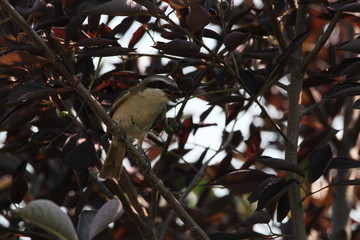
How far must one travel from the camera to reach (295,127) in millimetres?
3332

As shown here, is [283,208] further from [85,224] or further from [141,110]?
[141,110]

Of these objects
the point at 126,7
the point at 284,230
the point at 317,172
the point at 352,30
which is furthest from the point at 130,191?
the point at 352,30

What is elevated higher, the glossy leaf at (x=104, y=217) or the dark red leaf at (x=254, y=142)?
the glossy leaf at (x=104, y=217)

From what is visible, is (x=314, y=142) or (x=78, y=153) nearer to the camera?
(x=78, y=153)

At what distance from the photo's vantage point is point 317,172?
3.10 meters

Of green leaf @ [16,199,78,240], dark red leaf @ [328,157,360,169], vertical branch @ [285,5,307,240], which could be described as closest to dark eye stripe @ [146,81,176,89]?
vertical branch @ [285,5,307,240]

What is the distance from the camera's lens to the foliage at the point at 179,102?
287cm

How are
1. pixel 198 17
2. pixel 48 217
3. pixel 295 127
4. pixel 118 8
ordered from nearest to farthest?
pixel 48 217
pixel 118 8
pixel 198 17
pixel 295 127

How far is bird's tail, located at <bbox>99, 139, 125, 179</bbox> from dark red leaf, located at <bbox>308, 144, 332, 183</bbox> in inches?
50.6

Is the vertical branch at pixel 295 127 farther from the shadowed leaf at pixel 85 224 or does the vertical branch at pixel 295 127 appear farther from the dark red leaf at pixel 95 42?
the shadowed leaf at pixel 85 224

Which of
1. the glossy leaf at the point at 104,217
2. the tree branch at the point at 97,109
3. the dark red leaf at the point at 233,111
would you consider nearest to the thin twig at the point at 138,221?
the tree branch at the point at 97,109

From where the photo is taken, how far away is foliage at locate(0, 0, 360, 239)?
2871 millimetres

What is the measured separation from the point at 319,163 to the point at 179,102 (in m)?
0.90

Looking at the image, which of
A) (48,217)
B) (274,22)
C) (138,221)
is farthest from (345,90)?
(48,217)
